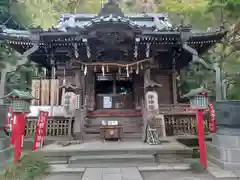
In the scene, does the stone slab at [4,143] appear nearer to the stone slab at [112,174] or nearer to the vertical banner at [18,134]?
the vertical banner at [18,134]

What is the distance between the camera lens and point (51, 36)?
9.31 meters

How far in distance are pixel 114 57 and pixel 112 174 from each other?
7.03 m

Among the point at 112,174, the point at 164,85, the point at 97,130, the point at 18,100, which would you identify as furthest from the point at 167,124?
the point at 18,100

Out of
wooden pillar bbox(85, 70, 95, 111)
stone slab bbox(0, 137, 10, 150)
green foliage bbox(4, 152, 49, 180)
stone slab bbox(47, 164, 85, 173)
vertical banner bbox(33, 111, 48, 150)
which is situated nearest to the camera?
green foliage bbox(4, 152, 49, 180)

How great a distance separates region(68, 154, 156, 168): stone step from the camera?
5969mm

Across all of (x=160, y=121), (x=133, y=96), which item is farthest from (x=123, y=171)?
(x=133, y=96)

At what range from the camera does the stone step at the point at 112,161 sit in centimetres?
597

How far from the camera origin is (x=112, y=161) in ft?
20.0

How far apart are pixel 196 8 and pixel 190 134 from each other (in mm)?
10367

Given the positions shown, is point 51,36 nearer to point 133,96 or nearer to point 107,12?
point 107,12

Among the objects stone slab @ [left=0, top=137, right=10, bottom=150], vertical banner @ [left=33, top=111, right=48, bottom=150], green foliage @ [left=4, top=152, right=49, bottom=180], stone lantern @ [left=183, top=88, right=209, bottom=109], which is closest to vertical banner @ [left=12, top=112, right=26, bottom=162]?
green foliage @ [left=4, top=152, right=49, bottom=180]

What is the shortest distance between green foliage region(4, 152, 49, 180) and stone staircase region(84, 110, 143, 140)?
3.42m

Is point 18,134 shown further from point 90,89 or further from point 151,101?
point 90,89

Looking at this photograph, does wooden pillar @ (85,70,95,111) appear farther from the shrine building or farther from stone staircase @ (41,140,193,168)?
stone staircase @ (41,140,193,168)
